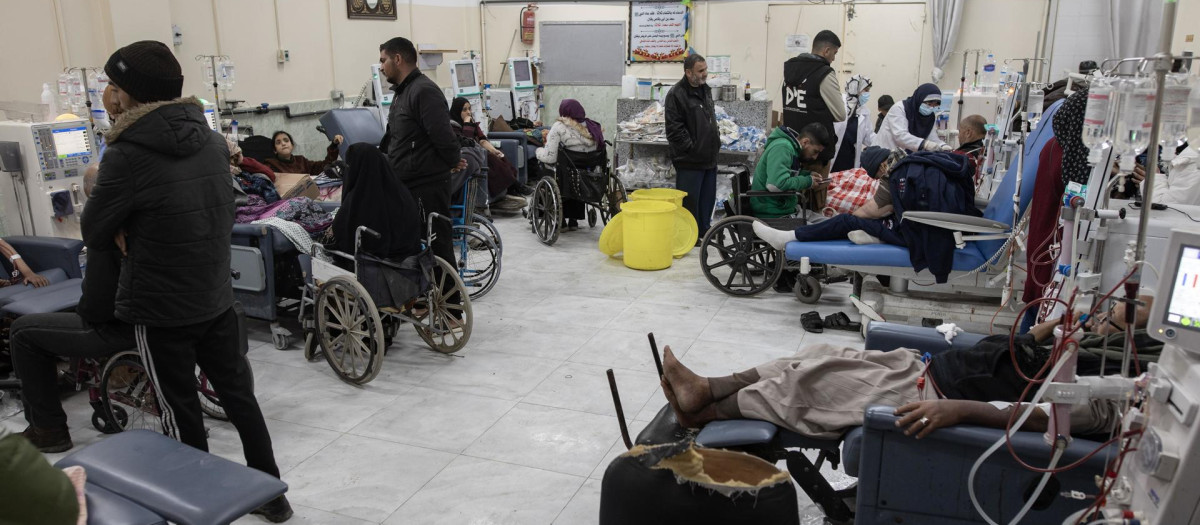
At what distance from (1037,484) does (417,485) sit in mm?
2030

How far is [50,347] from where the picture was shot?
10.1ft

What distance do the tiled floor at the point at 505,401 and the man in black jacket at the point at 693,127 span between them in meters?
1.02

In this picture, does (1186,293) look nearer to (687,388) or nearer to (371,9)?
(687,388)

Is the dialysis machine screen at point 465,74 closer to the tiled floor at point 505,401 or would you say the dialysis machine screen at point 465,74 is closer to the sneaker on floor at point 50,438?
the tiled floor at point 505,401

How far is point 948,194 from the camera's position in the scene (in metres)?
4.39

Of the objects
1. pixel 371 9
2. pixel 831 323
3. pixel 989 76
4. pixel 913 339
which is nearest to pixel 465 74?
pixel 371 9

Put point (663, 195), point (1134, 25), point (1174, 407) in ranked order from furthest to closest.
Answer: point (1134, 25) → point (663, 195) → point (1174, 407)

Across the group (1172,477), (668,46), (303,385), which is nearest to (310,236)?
(303,385)

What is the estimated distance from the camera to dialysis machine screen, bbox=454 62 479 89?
9.31 metres

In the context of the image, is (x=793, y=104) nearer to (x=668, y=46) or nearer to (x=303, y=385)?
(x=668, y=46)

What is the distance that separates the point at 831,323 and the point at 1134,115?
2888mm

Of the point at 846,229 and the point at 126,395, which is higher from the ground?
the point at 846,229

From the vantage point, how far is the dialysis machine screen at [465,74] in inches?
367

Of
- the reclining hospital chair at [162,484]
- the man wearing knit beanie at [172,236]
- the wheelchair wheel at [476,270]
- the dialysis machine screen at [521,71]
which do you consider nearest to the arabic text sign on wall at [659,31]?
the dialysis machine screen at [521,71]
